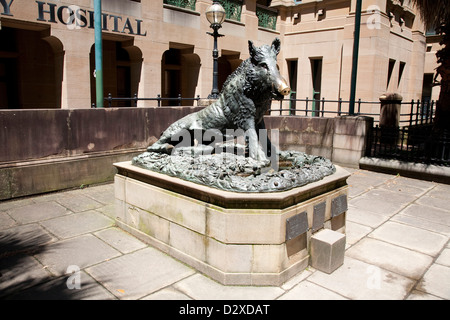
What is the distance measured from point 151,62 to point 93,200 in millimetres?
9360

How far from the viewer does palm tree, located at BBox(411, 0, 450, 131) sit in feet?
32.7

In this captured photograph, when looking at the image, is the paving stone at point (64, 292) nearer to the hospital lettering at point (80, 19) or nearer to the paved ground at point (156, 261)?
the paved ground at point (156, 261)

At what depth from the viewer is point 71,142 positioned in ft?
24.3

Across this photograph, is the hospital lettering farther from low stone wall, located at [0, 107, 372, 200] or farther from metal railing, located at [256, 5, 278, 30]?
metal railing, located at [256, 5, 278, 30]

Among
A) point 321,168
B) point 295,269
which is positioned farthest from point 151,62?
point 295,269

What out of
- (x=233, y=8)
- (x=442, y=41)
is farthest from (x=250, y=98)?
(x=233, y=8)

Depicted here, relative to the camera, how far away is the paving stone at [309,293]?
3.64m

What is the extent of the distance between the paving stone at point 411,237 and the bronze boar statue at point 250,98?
7.51 ft

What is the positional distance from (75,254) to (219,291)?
202cm

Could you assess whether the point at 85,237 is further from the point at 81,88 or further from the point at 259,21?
the point at 259,21

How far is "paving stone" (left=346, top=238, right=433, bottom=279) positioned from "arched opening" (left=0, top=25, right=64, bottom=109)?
42.2 ft

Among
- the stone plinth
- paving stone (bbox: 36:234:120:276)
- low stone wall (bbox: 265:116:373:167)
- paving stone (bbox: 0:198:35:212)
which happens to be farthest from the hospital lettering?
the stone plinth

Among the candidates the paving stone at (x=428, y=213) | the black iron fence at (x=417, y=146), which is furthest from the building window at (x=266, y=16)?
the paving stone at (x=428, y=213)

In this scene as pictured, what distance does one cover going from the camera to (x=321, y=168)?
4.86 meters
